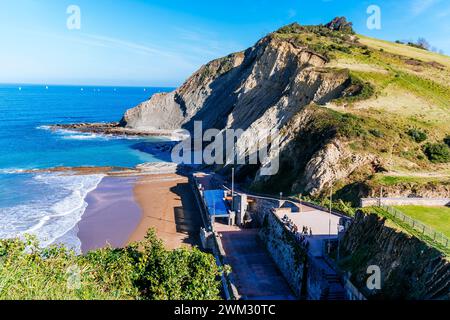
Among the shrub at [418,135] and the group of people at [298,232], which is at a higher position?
the shrub at [418,135]

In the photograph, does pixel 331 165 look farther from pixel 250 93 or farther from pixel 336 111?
pixel 250 93

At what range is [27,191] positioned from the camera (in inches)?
1534

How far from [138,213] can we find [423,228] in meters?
24.4

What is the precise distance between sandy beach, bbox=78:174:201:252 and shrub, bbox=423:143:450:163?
62.7ft

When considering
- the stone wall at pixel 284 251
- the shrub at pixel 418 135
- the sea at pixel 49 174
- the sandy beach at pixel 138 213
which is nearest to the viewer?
the stone wall at pixel 284 251

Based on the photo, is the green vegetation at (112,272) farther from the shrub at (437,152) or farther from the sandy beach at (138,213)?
the shrub at (437,152)

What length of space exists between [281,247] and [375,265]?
7588 mm

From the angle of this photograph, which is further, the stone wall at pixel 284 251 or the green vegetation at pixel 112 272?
the stone wall at pixel 284 251

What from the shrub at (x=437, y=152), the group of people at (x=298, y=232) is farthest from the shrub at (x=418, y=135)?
the group of people at (x=298, y=232)

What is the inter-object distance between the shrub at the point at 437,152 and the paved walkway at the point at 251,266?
1501 cm

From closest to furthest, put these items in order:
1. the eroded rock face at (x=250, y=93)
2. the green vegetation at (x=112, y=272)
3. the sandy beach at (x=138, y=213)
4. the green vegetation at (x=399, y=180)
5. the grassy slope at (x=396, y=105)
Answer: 1. the green vegetation at (x=112, y=272)
2. the green vegetation at (x=399, y=180)
3. the sandy beach at (x=138, y=213)
4. the grassy slope at (x=396, y=105)
5. the eroded rock face at (x=250, y=93)

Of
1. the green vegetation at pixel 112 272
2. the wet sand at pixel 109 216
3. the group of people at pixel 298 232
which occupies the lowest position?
the wet sand at pixel 109 216

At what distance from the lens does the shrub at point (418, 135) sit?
98.9 feet
